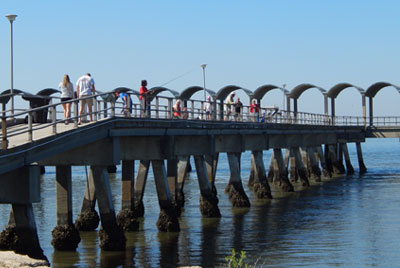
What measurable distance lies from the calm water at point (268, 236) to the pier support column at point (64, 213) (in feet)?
0.95

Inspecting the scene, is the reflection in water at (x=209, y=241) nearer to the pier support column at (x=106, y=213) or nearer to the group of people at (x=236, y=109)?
the pier support column at (x=106, y=213)

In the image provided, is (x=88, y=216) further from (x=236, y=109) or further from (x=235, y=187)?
(x=236, y=109)

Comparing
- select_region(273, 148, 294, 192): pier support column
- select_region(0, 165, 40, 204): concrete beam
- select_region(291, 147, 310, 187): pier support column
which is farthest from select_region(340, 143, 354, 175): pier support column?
select_region(0, 165, 40, 204): concrete beam

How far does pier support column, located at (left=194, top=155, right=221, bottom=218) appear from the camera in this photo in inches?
1062

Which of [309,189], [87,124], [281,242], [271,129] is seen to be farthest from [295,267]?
[309,189]

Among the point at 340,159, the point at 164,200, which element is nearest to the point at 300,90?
the point at 340,159

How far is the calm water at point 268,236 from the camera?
19312 millimetres

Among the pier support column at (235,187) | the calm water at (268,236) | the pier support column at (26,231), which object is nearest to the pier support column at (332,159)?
the calm water at (268,236)

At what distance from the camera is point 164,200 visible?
76.0 feet

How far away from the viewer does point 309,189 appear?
133ft

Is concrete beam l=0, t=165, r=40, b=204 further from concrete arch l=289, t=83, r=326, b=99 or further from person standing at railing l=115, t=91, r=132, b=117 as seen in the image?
concrete arch l=289, t=83, r=326, b=99

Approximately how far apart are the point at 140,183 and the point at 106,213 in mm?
6270

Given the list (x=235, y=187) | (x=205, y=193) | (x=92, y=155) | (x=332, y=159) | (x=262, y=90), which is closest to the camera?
(x=92, y=155)

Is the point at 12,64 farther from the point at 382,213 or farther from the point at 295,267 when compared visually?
the point at 382,213
